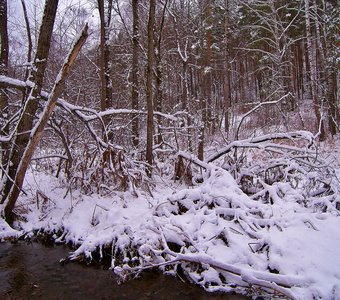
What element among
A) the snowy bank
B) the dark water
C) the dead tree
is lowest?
the dark water

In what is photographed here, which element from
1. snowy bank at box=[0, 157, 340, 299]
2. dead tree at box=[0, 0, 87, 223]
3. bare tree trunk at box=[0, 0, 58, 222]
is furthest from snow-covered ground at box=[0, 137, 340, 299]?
bare tree trunk at box=[0, 0, 58, 222]

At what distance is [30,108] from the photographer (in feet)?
23.3

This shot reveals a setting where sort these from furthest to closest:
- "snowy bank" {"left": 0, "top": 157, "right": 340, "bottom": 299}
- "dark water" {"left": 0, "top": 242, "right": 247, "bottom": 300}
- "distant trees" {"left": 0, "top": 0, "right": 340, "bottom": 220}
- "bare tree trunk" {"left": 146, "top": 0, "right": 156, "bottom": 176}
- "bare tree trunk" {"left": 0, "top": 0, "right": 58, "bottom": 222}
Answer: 1. "bare tree trunk" {"left": 146, "top": 0, "right": 156, "bottom": 176}
2. "distant trees" {"left": 0, "top": 0, "right": 340, "bottom": 220}
3. "bare tree trunk" {"left": 0, "top": 0, "right": 58, "bottom": 222}
4. "dark water" {"left": 0, "top": 242, "right": 247, "bottom": 300}
5. "snowy bank" {"left": 0, "top": 157, "right": 340, "bottom": 299}

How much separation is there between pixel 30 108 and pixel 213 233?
190 inches

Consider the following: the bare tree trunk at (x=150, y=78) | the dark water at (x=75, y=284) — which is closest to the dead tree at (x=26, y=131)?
the dark water at (x=75, y=284)

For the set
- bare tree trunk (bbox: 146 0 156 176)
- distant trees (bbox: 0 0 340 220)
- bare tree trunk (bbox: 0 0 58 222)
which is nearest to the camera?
bare tree trunk (bbox: 0 0 58 222)

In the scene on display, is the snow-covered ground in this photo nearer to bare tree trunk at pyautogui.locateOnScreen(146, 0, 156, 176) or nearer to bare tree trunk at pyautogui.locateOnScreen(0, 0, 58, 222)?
bare tree trunk at pyautogui.locateOnScreen(0, 0, 58, 222)

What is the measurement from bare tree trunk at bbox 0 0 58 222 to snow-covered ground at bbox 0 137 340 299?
0.63 metres

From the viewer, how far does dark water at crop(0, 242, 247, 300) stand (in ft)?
15.7

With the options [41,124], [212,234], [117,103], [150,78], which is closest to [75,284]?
[212,234]

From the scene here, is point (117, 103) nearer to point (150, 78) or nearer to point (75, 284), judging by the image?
point (150, 78)

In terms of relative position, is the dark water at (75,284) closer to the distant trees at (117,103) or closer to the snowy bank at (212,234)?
the snowy bank at (212,234)

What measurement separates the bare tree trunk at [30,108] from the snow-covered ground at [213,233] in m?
0.63

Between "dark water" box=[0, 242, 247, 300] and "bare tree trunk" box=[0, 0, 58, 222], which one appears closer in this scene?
"dark water" box=[0, 242, 247, 300]
